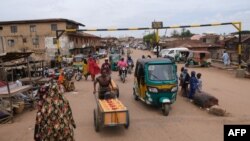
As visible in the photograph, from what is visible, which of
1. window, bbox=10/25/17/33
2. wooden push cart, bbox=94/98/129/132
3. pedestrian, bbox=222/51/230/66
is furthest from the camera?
window, bbox=10/25/17/33

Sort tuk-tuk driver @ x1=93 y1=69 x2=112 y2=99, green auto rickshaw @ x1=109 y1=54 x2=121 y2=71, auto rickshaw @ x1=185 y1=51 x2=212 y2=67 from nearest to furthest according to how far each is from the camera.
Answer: tuk-tuk driver @ x1=93 y1=69 x2=112 y2=99
green auto rickshaw @ x1=109 y1=54 x2=121 y2=71
auto rickshaw @ x1=185 y1=51 x2=212 y2=67

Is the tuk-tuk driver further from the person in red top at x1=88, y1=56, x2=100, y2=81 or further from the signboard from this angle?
the signboard

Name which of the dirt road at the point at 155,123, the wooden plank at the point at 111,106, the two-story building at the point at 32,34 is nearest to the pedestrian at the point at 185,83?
the dirt road at the point at 155,123

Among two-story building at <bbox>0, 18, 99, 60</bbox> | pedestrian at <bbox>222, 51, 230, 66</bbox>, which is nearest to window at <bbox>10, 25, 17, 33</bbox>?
two-story building at <bbox>0, 18, 99, 60</bbox>

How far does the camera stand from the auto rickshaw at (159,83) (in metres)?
11.4

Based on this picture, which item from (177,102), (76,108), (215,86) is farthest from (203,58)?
(76,108)

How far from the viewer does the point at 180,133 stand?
8.95 meters

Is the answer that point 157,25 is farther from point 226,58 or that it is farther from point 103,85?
point 103,85

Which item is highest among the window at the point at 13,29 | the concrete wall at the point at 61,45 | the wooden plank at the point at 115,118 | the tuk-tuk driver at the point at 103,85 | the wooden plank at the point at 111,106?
the window at the point at 13,29

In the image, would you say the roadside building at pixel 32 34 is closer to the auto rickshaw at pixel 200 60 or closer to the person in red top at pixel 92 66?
the auto rickshaw at pixel 200 60

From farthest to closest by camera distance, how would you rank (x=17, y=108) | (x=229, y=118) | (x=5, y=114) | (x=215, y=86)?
(x=215, y=86) → (x=17, y=108) → (x=5, y=114) → (x=229, y=118)

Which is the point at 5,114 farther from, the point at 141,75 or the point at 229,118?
the point at 229,118

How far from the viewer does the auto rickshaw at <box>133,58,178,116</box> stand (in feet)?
37.4

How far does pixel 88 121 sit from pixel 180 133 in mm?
3434
